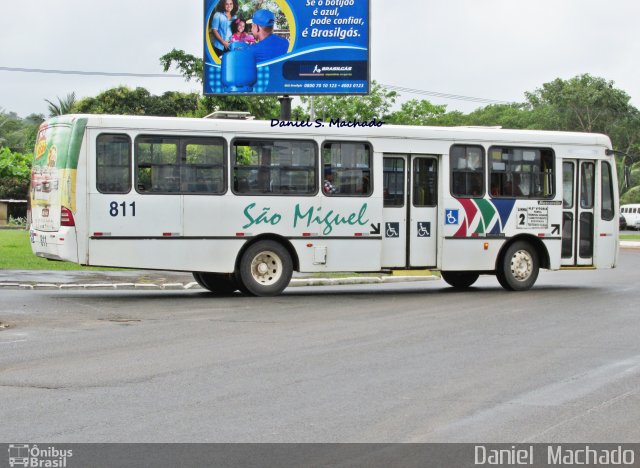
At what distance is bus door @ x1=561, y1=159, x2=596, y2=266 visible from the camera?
21.2 m

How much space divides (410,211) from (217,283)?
3.89m

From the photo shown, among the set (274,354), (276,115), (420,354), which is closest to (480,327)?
(420,354)

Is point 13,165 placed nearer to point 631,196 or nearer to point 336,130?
point 336,130

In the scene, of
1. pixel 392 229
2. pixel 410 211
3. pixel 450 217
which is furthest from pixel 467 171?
pixel 392 229

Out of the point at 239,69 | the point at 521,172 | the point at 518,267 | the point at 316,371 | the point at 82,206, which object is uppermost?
the point at 239,69

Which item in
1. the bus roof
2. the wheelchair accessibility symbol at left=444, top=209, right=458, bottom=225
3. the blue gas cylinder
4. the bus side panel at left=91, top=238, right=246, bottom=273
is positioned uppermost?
the blue gas cylinder

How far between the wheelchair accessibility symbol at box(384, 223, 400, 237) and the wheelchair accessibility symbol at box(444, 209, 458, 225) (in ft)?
3.09

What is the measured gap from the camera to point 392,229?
19.8 meters

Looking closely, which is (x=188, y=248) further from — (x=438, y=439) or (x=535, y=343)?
(x=438, y=439)

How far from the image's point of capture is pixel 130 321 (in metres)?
14.8

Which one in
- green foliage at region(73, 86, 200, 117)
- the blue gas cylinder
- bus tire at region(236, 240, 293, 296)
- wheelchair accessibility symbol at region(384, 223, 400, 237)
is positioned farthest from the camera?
green foliage at region(73, 86, 200, 117)

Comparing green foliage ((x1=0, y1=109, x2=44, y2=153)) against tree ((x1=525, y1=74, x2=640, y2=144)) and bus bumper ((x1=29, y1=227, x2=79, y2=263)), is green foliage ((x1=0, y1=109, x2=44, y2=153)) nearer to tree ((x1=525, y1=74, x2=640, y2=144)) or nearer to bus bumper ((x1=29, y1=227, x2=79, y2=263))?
tree ((x1=525, y1=74, x2=640, y2=144))
